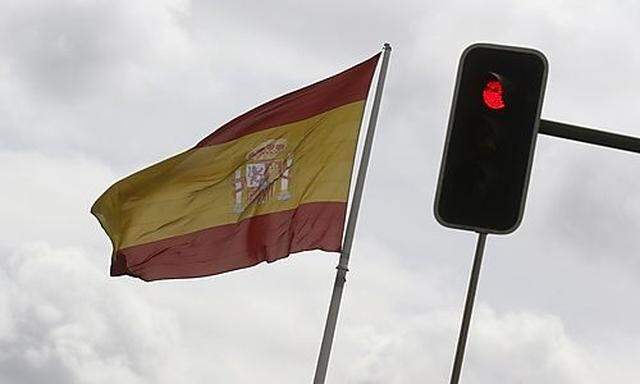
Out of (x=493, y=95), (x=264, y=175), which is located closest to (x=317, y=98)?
(x=264, y=175)

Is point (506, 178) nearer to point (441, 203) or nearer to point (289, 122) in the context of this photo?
point (441, 203)

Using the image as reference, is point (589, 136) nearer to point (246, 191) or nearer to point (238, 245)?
point (238, 245)

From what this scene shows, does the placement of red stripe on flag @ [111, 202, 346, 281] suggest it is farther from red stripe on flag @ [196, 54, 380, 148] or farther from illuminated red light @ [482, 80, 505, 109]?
illuminated red light @ [482, 80, 505, 109]

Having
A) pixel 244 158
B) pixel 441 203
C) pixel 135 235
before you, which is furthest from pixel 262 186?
pixel 441 203

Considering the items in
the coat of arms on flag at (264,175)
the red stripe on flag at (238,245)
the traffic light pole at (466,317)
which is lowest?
the traffic light pole at (466,317)

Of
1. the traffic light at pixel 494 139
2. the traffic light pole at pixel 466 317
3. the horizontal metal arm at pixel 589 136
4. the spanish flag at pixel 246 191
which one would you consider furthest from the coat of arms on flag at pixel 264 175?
the traffic light at pixel 494 139

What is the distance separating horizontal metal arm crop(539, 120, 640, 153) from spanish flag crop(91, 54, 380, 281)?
992 cm

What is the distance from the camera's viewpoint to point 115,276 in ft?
64.4

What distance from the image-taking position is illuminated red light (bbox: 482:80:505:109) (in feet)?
28.1

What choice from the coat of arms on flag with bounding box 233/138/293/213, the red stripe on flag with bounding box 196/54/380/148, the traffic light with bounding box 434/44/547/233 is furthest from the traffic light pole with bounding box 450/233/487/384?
the red stripe on flag with bounding box 196/54/380/148

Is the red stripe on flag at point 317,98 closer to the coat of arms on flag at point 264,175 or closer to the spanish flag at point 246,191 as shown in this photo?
the spanish flag at point 246,191

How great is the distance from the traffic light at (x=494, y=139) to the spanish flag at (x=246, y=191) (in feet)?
33.4

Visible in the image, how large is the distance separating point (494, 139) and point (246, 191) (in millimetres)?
11312

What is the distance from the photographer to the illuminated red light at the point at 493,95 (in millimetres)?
8562
